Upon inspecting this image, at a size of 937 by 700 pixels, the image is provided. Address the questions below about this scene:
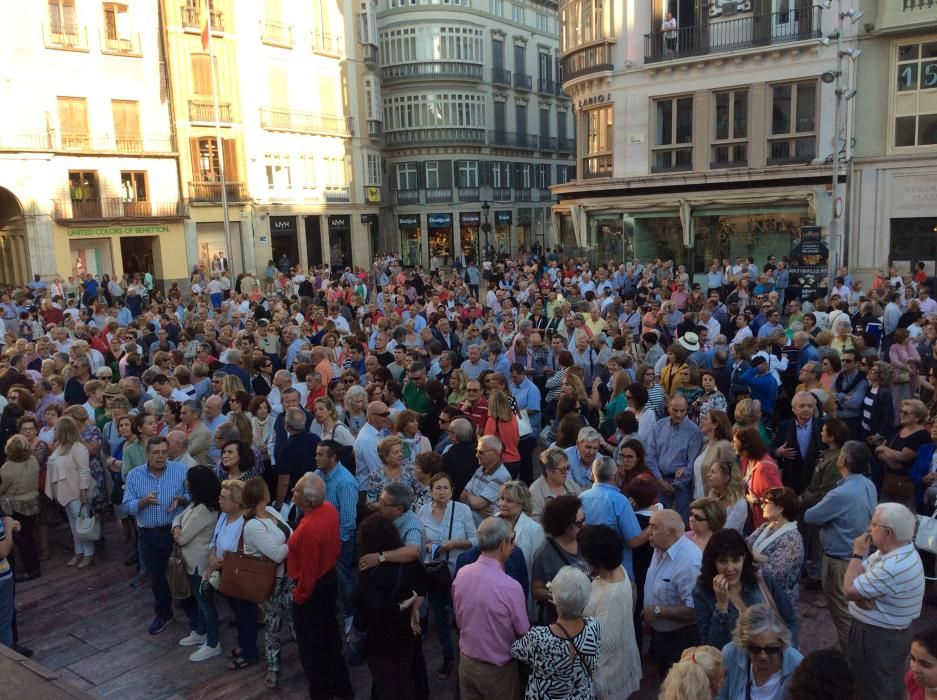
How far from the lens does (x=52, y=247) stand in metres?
30.6

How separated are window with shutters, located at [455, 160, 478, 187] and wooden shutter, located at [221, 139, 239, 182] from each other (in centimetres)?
1415

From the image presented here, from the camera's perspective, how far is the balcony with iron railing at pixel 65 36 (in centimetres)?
3017

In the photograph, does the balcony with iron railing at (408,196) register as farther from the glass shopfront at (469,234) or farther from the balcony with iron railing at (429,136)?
the glass shopfront at (469,234)

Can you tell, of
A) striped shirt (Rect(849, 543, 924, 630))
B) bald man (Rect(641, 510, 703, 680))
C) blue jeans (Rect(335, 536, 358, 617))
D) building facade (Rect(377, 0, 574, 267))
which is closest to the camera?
striped shirt (Rect(849, 543, 924, 630))

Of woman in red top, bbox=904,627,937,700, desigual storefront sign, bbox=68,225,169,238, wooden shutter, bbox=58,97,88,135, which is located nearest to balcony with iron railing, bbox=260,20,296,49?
wooden shutter, bbox=58,97,88,135

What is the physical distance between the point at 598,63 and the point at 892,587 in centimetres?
2504

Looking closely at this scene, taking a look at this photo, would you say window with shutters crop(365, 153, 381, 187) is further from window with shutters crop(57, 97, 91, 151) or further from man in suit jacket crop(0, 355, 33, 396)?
man in suit jacket crop(0, 355, 33, 396)

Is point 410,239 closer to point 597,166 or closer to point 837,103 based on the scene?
point 597,166

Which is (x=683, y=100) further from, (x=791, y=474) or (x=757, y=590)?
(x=757, y=590)

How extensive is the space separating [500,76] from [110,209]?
81.8 feet

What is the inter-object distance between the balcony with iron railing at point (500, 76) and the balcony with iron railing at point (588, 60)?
61.6 feet

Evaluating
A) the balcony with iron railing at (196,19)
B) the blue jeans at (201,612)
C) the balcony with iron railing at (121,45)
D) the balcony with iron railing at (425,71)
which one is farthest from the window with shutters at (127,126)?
the blue jeans at (201,612)

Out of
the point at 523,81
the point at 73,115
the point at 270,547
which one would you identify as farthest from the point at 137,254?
the point at 270,547

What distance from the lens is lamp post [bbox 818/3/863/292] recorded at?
19895mm
